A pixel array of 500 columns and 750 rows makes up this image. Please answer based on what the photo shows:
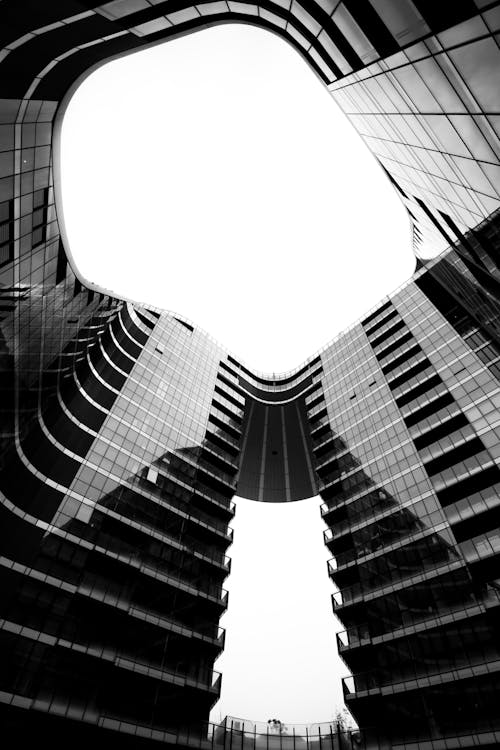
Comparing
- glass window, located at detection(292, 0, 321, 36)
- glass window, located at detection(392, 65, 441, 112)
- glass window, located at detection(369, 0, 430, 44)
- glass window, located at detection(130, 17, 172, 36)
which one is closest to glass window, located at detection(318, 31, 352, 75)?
glass window, located at detection(292, 0, 321, 36)

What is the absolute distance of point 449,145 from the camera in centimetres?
1324

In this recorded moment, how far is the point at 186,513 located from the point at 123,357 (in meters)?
17.6

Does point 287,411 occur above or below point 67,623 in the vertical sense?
above

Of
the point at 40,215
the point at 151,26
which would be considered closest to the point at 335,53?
the point at 151,26

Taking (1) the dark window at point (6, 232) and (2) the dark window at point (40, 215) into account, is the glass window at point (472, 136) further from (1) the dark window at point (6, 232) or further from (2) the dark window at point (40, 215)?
(2) the dark window at point (40, 215)

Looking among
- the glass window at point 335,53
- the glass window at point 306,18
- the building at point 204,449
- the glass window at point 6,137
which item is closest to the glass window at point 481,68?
the building at point 204,449

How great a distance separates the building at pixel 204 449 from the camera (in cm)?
1524

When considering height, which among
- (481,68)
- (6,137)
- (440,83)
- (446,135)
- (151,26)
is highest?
(151,26)

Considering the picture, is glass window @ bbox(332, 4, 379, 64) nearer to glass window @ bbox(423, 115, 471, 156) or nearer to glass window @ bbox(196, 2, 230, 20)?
glass window @ bbox(423, 115, 471, 156)

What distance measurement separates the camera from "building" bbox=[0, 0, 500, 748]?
50.0 ft

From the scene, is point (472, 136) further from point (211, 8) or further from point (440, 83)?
point (211, 8)

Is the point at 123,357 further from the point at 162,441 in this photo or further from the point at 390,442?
the point at 390,442

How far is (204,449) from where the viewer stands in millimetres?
45938

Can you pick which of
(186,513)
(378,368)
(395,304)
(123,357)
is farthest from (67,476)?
(395,304)
